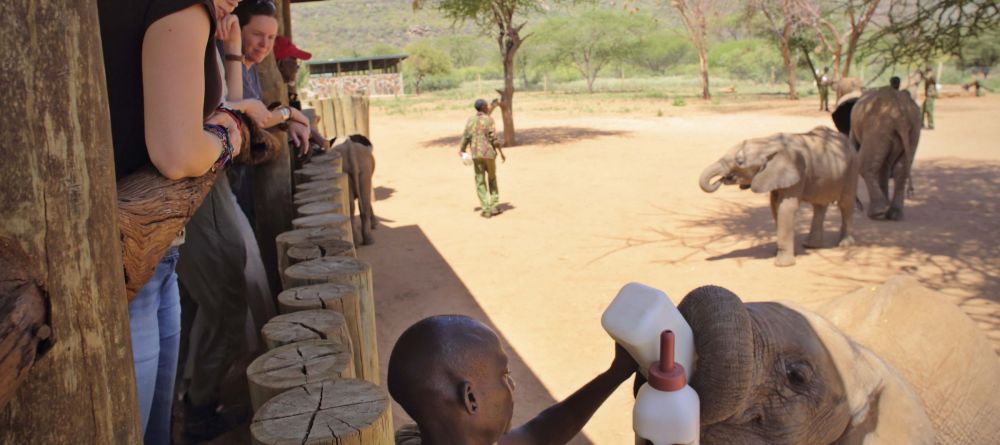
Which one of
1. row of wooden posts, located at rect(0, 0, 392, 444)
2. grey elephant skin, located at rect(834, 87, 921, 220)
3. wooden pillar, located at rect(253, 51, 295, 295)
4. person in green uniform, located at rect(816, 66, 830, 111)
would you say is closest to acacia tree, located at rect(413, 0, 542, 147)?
grey elephant skin, located at rect(834, 87, 921, 220)

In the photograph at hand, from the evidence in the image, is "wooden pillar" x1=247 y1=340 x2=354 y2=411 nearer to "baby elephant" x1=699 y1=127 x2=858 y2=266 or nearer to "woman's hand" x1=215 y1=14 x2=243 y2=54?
"woman's hand" x1=215 y1=14 x2=243 y2=54

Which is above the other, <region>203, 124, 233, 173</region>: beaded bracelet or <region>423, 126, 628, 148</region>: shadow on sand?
<region>203, 124, 233, 173</region>: beaded bracelet

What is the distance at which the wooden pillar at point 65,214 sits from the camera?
1156 mm

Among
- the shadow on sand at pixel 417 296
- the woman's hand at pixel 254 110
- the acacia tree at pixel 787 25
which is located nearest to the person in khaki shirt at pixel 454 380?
the woman's hand at pixel 254 110

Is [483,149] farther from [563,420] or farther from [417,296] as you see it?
[563,420]

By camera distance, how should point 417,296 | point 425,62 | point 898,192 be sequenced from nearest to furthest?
point 417,296 < point 898,192 < point 425,62

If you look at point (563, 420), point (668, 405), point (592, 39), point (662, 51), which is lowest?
point (563, 420)

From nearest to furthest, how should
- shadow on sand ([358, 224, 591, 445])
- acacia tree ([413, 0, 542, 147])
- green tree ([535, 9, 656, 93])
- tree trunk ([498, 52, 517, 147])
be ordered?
1. shadow on sand ([358, 224, 591, 445])
2. tree trunk ([498, 52, 517, 147])
3. acacia tree ([413, 0, 542, 147])
4. green tree ([535, 9, 656, 93])

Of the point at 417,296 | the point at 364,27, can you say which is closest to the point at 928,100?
the point at 417,296

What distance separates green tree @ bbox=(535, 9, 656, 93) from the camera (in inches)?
2077

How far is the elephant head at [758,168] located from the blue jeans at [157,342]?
5.50 metres

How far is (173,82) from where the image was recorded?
5.70 ft

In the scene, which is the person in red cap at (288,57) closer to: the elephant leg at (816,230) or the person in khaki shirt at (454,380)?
the person in khaki shirt at (454,380)

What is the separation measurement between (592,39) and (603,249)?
153 ft
